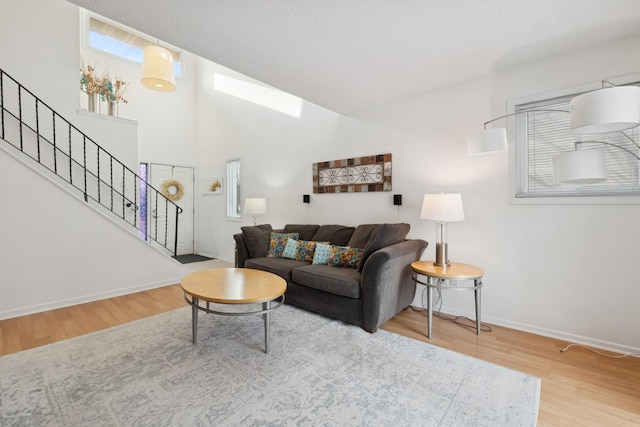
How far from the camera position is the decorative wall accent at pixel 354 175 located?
3.71 m

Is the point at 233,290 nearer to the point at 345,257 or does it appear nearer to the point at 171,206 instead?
the point at 345,257

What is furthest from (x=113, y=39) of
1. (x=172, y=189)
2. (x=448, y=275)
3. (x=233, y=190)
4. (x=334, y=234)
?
(x=448, y=275)

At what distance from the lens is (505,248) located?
2.89m

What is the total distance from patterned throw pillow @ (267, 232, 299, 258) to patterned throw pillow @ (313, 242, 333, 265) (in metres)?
0.64

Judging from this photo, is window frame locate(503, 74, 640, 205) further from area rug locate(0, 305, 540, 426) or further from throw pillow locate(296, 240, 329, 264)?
throw pillow locate(296, 240, 329, 264)

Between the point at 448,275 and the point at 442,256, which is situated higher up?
the point at 442,256

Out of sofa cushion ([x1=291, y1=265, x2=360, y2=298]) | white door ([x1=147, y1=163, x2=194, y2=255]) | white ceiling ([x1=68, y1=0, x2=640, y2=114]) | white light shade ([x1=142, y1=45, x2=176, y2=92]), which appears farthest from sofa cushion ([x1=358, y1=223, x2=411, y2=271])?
white door ([x1=147, y1=163, x2=194, y2=255])

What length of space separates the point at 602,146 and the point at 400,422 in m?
2.75

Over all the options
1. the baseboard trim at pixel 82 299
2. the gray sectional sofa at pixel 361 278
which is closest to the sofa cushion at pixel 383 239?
the gray sectional sofa at pixel 361 278

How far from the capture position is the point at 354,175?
13.1 feet

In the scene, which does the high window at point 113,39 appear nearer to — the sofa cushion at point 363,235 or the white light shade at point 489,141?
the sofa cushion at point 363,235

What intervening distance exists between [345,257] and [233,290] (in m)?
1.39

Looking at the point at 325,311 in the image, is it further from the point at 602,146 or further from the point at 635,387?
the point at 602,146

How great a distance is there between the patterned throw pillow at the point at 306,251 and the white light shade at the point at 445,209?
1.53 m
